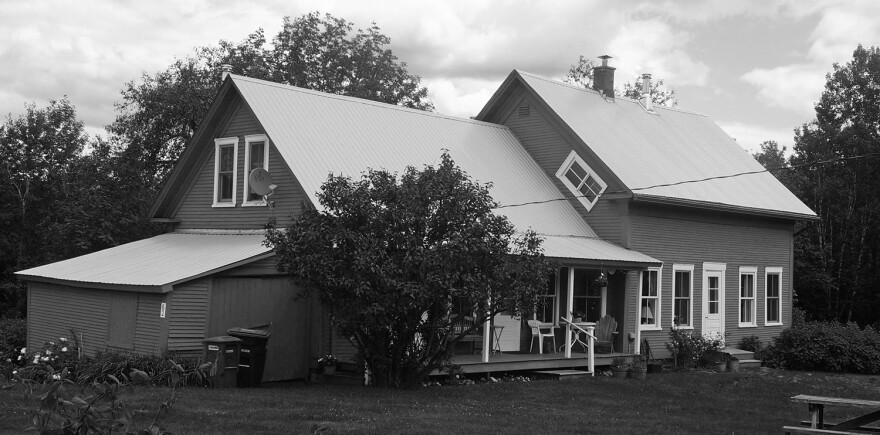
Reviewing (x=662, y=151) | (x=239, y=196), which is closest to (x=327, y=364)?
(x=239, y=196)

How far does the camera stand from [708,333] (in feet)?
83.9

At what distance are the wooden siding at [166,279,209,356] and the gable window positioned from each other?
10.8 m

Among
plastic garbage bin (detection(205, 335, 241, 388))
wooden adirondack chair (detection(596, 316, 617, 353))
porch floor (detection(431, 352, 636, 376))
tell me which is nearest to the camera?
plastic garbage bin (detection(205, 335, 241, 388))

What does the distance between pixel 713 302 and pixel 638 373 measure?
679cm

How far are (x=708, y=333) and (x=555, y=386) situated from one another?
30.0 ft

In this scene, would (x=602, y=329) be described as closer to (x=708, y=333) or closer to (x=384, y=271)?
(x=708, y=333)

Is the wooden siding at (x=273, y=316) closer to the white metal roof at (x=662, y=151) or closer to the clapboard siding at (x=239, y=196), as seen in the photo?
the clapboard siding at (x=239, y=196)

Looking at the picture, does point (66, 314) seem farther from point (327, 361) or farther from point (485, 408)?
point (485, 408)

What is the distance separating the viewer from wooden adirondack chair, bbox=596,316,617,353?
2189cm

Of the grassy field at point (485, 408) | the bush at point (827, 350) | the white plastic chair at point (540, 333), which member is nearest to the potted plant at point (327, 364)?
Answer: the grassy field at point (485, 408)

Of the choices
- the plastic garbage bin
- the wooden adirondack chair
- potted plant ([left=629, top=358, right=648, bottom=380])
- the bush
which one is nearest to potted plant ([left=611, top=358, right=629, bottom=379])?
potted plant ([left=629, top=358, right=648, bottom=380])

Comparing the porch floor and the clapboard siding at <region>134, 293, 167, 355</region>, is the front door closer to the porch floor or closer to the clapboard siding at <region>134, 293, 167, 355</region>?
the porch floor

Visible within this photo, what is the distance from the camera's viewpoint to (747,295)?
2728cm

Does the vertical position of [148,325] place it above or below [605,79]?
below
